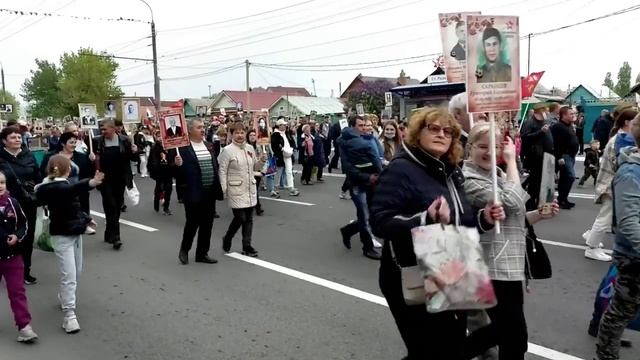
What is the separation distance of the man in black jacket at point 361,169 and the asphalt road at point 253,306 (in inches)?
13.0

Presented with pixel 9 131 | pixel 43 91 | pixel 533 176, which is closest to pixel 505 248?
pixel 9 131

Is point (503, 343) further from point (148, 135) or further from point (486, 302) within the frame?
point (148, 135)

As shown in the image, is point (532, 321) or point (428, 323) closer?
point (428, 323)

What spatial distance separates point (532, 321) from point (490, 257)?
1848mm

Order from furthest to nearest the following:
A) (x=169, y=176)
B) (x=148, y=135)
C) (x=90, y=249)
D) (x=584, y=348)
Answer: (x=148, y=135) < (x=169, y=176) < (x=90, y=249) < (x=584, y=348)

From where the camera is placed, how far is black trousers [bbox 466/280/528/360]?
3.10 m

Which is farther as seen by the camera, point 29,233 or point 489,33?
point 29,233

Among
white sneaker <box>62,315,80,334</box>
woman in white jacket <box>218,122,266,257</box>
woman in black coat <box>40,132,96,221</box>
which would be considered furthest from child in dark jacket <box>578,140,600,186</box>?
white sneaker <box>62,315,80,334</box>

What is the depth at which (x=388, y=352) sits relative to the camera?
13.5ft

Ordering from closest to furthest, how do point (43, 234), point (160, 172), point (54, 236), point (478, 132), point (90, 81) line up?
point (478, 132) < point (54, 236) < point (43, 234) < point (160, 172) < point (90, 81)

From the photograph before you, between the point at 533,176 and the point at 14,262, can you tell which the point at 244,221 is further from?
the point at 533,176

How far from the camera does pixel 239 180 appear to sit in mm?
7066

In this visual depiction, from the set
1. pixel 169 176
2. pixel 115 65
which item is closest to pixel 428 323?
pixel 169 176

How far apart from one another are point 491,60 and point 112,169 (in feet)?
20.8
